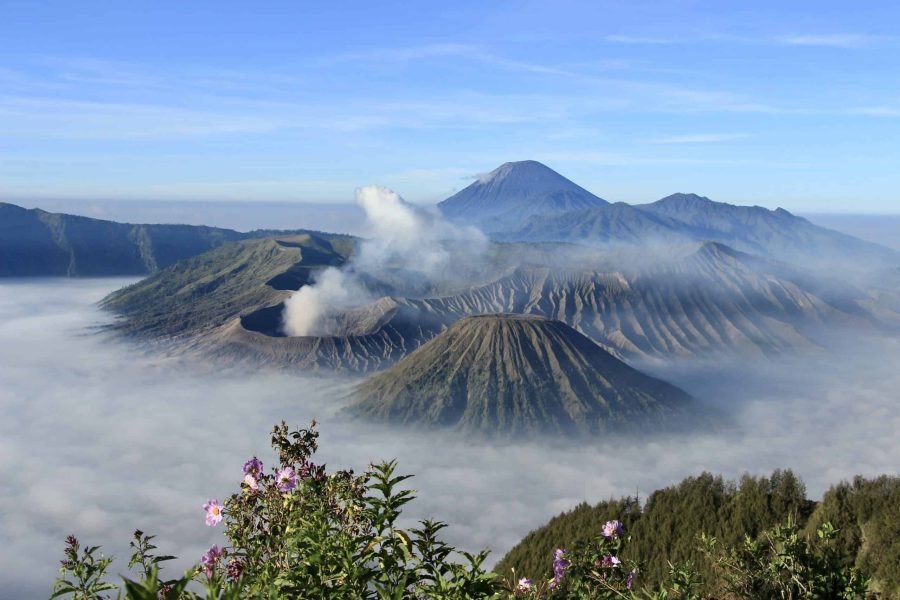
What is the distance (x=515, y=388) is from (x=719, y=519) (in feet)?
283

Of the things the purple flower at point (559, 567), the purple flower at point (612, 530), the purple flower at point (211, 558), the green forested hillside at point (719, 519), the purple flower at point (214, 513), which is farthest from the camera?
the green forested hillside at point (719, 519)

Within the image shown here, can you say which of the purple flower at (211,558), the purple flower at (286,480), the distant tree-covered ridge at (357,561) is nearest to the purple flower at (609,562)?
the distant tree-covered ridge at (357,561)

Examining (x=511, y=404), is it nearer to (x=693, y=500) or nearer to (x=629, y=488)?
(x=629, y=488)

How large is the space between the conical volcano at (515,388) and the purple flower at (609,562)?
131 m

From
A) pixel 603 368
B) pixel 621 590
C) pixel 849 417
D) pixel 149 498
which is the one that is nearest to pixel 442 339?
pixel 603 368

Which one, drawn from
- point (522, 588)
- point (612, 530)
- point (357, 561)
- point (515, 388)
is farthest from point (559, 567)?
point (515, 388)

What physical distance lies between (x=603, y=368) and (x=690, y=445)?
23.7m

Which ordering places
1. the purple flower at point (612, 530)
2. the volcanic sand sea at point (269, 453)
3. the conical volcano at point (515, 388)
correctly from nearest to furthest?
the purple flower at point (612, 530), the volcanic sand sea at point (269, 453), the conical volcano at point (515, 388)

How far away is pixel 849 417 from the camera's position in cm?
16500

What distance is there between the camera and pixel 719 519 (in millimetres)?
61656

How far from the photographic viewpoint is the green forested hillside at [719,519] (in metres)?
46.7

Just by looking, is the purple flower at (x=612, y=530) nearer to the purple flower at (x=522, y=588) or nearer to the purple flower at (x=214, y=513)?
the purple flower at (x=522, y=588)

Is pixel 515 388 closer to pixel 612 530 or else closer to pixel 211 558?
pixel 612 530

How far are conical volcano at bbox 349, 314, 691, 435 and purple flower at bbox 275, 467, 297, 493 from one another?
133112mm
